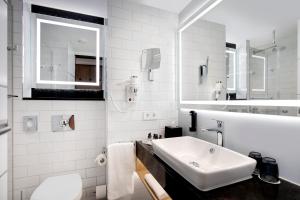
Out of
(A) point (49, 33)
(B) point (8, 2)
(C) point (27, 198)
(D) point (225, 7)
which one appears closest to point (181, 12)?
(D) point (225, 7)

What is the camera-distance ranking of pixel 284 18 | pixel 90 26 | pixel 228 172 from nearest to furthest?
pixel 228 172
pixel 284 18
pixel 90 26

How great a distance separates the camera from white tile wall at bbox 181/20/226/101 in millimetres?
1473

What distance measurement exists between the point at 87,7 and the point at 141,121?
1.46 metres

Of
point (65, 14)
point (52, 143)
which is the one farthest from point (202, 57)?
point (52, 143)

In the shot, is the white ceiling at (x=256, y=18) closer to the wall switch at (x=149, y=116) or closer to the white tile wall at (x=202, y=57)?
the white tile wall at (x=202, y=57)

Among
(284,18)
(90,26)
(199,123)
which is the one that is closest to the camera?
(284,18)

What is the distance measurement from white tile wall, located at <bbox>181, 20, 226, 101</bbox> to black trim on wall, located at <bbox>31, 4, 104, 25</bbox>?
1100 mm

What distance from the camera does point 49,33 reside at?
172 cm

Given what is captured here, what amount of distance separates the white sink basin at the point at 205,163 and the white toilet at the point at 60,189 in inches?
31.5

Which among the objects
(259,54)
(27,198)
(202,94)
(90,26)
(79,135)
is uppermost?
(90,26)

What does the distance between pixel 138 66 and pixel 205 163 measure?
121 centimetres

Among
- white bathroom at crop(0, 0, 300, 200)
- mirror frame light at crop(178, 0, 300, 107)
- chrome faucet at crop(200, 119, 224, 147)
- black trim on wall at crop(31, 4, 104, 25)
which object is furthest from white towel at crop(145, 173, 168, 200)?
black trim on wall at crop(31, 4, 104, 25)

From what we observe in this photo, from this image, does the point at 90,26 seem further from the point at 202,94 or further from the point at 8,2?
the point at 202,94

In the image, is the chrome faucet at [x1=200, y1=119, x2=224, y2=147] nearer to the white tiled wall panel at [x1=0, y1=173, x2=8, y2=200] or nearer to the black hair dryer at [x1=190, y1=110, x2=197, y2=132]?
the black hair dryer at [x1=190, y1=110, x2=197, y2=132]
